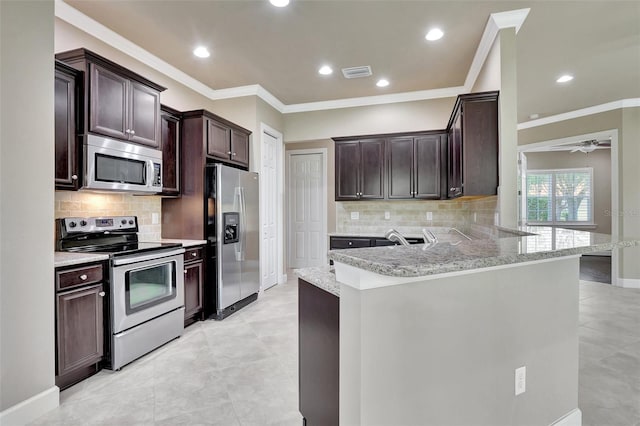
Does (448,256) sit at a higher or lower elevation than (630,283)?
higher

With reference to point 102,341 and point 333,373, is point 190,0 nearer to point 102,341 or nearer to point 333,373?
point 102,341

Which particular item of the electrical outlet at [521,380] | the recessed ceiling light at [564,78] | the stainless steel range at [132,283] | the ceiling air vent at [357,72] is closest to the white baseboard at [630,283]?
the recessed ceiling light at [564,78]

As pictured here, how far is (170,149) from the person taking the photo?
11.6 feet

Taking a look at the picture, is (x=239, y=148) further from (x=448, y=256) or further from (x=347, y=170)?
(x=448, y=256)

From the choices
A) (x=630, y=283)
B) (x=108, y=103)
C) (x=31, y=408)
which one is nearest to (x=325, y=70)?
(x=108, y=103)

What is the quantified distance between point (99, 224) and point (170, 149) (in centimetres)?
104

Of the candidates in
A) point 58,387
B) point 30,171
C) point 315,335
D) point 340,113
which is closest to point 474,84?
point 340,113

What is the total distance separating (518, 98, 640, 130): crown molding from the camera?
5090 mm

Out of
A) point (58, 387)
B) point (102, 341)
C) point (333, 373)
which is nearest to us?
point (333, 373)

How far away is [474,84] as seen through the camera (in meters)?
3.98

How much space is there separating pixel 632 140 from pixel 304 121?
4976 millimetres

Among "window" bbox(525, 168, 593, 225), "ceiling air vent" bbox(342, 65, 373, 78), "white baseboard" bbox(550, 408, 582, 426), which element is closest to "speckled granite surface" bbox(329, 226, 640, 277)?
"white baseboard" bbox(550, 408, 582, 426)

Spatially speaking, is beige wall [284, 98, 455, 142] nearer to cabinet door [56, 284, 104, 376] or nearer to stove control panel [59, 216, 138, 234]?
stove control panel [59, 216, 138, 234]

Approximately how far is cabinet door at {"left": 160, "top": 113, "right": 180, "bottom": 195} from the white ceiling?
0.77 meters
